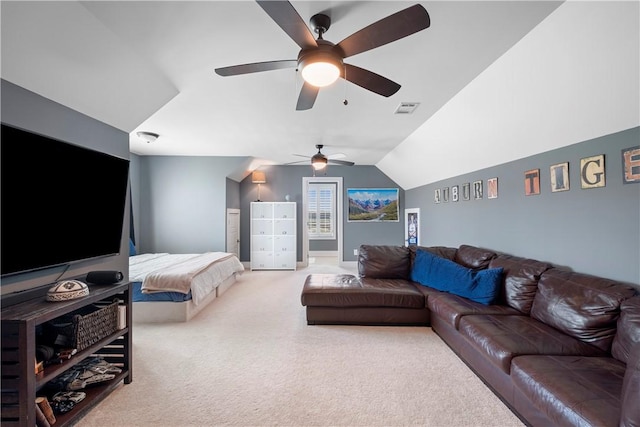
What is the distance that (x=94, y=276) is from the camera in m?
2.07

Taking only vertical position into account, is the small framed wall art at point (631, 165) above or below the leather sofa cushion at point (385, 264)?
above

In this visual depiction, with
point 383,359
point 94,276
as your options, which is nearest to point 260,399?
point 383,359

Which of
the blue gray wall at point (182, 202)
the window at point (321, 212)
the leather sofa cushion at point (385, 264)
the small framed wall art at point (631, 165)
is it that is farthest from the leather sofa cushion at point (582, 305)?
the window at point (321, 212)

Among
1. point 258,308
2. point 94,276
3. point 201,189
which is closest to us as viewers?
point 94,276

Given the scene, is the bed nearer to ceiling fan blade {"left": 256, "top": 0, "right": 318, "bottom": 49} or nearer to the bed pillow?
the bed pillow

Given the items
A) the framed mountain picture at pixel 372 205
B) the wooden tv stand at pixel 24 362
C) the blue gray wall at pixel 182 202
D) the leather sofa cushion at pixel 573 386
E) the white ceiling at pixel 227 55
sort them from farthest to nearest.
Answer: the framed mountain picture at pixel 372 205
the blue gray wall at pixel 182 202
the white ceiling at pixel 227 55
the wooden tv stand at pixel 24 362
the leather sofa cushion at pixel 573 386

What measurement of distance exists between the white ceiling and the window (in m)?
5.43

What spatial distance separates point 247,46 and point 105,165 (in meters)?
1.46

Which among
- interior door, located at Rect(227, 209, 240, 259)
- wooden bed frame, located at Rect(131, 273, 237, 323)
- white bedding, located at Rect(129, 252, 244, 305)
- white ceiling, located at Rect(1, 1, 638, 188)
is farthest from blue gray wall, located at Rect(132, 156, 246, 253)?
wooden bed frame, located at Rect(131, 273, 237, 323)

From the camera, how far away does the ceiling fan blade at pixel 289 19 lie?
1.27 m

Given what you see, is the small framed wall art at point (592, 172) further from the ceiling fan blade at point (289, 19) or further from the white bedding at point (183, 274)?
the white bedding at point (183, 274)

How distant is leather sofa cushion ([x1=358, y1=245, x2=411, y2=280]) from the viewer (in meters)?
3.80

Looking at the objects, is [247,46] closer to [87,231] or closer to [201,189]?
[87,231]

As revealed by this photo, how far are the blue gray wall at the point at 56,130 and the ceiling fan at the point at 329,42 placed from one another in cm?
129
